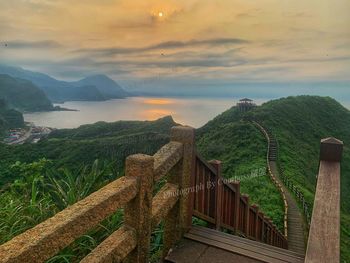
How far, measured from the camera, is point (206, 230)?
401 centimetres

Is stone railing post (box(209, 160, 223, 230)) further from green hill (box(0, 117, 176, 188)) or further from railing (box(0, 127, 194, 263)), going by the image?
green hill (box(0, 117, 176, 188))

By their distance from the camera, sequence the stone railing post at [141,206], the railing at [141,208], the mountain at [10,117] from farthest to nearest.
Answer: the mountain at [10,117], the stone railing post at [141,206], the railing at [141,208]

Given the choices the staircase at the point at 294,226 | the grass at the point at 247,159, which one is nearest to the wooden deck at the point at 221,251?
the staircase at the point at 294,226

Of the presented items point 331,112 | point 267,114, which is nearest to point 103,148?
point 267,114

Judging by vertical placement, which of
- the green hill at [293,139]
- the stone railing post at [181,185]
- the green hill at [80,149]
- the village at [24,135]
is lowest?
the village at [24,135]

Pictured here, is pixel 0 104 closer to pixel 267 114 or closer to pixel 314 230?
pixel 267 114

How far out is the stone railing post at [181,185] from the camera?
141 inches

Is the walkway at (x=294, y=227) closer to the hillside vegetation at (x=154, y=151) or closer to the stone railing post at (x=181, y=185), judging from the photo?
the hillside vegetation at (x=154, y=151)

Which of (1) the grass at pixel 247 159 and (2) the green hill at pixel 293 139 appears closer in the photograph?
(1) the grass at pixel 247 159

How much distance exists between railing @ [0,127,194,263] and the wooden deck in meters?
0.16

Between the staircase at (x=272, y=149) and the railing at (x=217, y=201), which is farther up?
the railing at (x=217, y=201)

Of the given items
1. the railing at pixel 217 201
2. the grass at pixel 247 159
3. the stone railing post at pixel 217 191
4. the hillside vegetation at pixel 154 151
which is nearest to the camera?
the hillside vegetation at pixel 154 151

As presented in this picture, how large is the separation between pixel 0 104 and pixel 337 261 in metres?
169

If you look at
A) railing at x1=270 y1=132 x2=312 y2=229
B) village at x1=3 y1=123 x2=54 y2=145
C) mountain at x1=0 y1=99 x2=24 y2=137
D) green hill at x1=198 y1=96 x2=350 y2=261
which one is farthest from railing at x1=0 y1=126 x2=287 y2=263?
mountain at x1=0 y1=99 x2=24 y2=137
